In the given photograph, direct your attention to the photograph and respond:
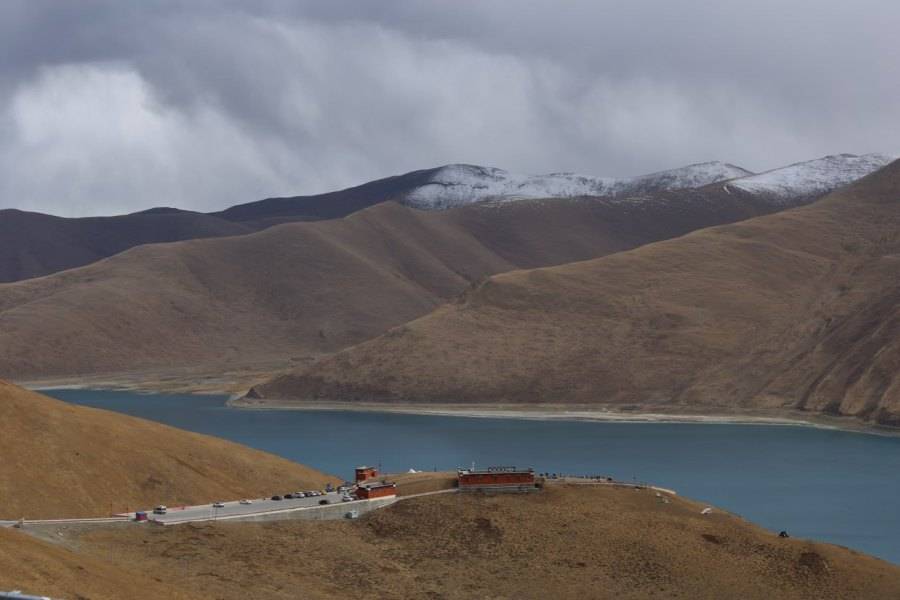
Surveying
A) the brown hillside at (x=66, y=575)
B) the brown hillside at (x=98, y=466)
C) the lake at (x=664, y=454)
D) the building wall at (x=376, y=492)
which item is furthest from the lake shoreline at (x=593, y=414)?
the brown hillside at (x=66, y=575)

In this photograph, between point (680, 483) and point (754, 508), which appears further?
point (680, 483)

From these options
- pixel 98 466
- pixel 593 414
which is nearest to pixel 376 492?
pixel 98 466

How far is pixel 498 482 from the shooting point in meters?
60.2

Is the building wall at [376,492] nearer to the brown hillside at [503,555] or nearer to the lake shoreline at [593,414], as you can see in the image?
the brown hillside at [503,555]

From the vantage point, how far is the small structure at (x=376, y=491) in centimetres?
5922

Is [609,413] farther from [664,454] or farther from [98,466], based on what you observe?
[98,466]

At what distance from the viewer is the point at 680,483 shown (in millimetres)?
105500

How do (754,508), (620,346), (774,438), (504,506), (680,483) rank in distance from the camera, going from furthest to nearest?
(620,346) < (774,438) < (680,483) < (754,508) < (504,506)

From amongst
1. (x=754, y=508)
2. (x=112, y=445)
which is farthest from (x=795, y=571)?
(x=754, y=508)

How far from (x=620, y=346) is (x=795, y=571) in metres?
142

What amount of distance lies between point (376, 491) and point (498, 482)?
547 cm

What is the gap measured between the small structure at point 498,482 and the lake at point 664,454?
2603 centimetres

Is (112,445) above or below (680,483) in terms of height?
above

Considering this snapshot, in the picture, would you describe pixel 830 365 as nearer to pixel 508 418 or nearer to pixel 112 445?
pixel 508 418
